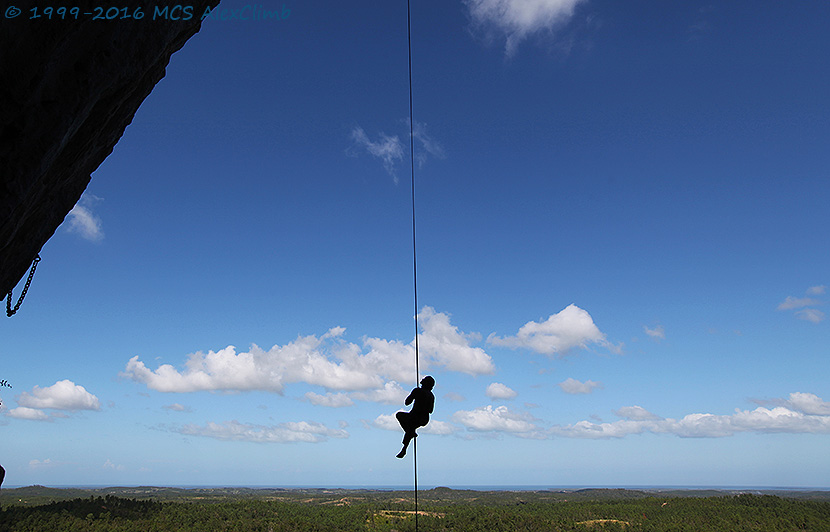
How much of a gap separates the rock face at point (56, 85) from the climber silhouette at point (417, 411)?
8.32 meters

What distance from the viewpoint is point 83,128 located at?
9.96 m

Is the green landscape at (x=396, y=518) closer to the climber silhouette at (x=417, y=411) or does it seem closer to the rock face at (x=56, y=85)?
the climber silhouette at (x=417, y=411)

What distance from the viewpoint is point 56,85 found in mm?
7883

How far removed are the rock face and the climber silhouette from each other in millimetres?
8319

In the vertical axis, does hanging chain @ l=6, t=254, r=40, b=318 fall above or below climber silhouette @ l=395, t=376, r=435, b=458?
above

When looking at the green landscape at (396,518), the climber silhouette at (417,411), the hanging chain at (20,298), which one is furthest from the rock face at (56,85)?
the green landscape at (396,518)

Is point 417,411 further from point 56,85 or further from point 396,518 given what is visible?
point 396,518

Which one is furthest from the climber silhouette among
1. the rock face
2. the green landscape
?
the green landscape

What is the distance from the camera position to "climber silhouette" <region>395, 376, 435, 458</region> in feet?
36.6

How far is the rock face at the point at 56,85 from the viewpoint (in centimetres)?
730

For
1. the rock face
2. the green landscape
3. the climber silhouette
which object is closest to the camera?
the rock face

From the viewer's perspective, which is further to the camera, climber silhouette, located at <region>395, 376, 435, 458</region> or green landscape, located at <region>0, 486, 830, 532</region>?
green landscape, located at <region>0, 486, 830, 532</region>

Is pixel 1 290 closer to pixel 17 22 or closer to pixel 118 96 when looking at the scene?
pixel 118 96

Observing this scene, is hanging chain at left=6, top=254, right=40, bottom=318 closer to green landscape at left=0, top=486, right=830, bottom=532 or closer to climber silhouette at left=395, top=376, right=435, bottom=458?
climber silhouette at left=395, top=376, right=435, bottom=458
